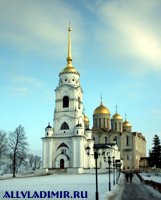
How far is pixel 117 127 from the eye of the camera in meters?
117

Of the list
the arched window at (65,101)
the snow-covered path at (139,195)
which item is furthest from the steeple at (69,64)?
the snow-covered path at (139,195)

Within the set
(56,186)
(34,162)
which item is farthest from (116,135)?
(56,186)

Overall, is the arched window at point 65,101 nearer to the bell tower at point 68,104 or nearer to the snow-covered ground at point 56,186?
the bell tower at point 68,104

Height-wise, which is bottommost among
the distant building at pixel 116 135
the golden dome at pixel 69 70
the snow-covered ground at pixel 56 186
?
the snow-covered ground at pixel 56 186

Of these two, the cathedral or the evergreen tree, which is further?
the evergreen tree

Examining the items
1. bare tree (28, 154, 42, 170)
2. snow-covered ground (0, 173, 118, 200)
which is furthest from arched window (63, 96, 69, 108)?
snow-covered ground (0, 173, 118, 200)

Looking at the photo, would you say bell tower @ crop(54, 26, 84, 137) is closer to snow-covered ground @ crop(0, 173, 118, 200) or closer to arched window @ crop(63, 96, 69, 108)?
arched window @ crop(63, 96, 69, 108)

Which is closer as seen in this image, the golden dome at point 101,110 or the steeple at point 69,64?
the steeple at point 69,64

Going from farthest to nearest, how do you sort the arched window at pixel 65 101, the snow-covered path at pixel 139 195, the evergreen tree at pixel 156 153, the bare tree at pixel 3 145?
the evergreen tree at pixel 156 153 → the arched window at pixel 65 101 → the bare tree at pixel 3 145 → the snow-covered path at pixel 139 195

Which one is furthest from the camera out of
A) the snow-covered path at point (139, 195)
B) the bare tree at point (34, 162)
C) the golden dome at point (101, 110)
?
the bare tree at point (34, 162)

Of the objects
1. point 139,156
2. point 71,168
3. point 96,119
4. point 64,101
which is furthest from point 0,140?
point 139,156

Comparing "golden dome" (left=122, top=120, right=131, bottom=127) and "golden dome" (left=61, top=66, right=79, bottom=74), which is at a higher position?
"golden dome" (left=61, top=66, right=79, bottom=74)

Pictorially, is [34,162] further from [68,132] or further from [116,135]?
[68,132]

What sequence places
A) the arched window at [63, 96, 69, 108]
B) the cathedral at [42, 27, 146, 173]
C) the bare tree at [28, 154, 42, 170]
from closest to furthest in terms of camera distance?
the cathedral at [42, 27, 146, 173]
the arched window at [63, 96, 69, 108]
the bare tree at [28, 154, 42, 170]
